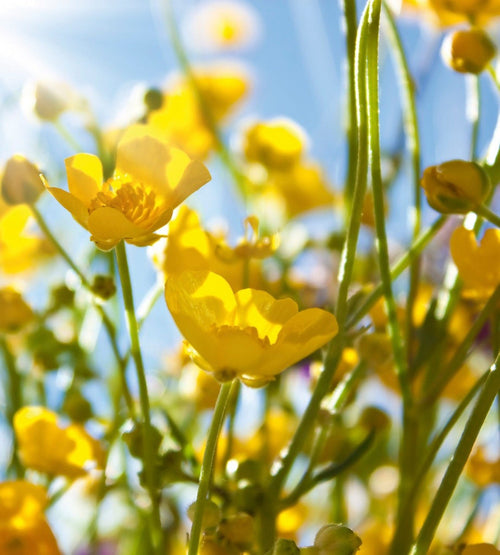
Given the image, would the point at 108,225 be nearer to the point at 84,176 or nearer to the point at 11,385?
the point at 84,176

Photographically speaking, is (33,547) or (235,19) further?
(235,19)

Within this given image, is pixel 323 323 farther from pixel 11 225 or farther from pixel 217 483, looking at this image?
pixel 11 225

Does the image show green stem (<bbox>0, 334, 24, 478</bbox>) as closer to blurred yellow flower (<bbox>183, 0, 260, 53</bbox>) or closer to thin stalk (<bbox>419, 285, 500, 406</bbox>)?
thin stalk (<bbox>419, 285, 500, 406</bbox>)

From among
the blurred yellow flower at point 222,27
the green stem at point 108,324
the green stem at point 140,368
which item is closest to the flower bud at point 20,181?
the green stem at point 108,324

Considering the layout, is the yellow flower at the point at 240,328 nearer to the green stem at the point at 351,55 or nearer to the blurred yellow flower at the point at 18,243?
the green stem at the point at 351,55

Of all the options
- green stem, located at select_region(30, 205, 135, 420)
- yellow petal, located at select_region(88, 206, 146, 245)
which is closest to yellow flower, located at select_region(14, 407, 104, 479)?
green stem, located at select_region(30, 205, 135, 420)

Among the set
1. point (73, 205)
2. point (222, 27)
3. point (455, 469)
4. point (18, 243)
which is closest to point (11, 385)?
point (18, 243)

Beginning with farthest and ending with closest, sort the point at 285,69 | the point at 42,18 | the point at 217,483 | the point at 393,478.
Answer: the point at 285,69
the point at 42,18
the point at 393,478
the point at 217,483

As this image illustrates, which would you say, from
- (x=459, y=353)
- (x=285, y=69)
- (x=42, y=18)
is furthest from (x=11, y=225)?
(x=285, y=69)
